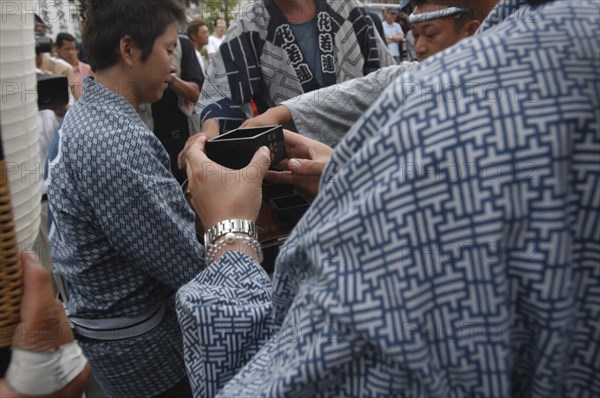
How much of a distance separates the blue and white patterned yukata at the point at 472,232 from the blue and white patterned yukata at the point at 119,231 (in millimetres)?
1005

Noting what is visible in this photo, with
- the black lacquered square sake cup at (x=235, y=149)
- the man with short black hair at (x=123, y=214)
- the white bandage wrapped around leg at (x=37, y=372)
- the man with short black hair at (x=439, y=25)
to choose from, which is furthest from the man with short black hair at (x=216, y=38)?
the white bandage wrapped around leg at (x=37, y=372)

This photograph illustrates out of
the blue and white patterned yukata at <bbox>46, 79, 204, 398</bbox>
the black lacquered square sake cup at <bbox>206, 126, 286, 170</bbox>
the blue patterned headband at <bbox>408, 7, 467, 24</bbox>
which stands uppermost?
the blue patterned headband at <bbox>408, 7, 467, 24</bbox>

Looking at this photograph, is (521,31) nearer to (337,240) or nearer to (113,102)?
(337,240)

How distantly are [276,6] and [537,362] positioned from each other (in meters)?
1.98

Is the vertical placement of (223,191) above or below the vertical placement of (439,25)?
below

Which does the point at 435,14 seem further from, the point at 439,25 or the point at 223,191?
the point at 223,191

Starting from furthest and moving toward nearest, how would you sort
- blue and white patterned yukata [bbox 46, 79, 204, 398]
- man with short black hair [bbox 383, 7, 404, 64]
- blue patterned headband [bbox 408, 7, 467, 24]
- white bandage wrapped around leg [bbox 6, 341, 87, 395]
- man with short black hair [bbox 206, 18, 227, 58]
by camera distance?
man with short black hair [bbox 383, 7, 404, 64] → man with short black hair [bbox 206, 18, 227, 58] → blue patterned headband [bbox 408, 7, 467, 24] → blue and white patterned yukata [bbox 46, 79, 204, 398] → white bandage wrapped around leg [bbox 6, 341, 87, 395]

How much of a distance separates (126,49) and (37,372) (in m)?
1.24

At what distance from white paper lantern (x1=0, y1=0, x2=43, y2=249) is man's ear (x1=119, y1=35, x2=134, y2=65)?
929mm

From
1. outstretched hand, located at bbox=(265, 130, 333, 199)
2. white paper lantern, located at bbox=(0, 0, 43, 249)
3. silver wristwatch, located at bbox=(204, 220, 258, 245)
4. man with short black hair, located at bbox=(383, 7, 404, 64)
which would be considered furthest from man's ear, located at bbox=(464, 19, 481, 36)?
man with short black hair, located at bbox=(383, 7, 404, 64)

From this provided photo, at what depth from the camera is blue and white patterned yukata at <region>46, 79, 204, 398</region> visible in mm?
1448

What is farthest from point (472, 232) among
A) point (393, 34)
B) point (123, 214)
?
point (393, 34)

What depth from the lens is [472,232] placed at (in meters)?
0.50

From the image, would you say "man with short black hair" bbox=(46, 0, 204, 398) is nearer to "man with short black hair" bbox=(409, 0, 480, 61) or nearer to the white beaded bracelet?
the white beaded bracelet
